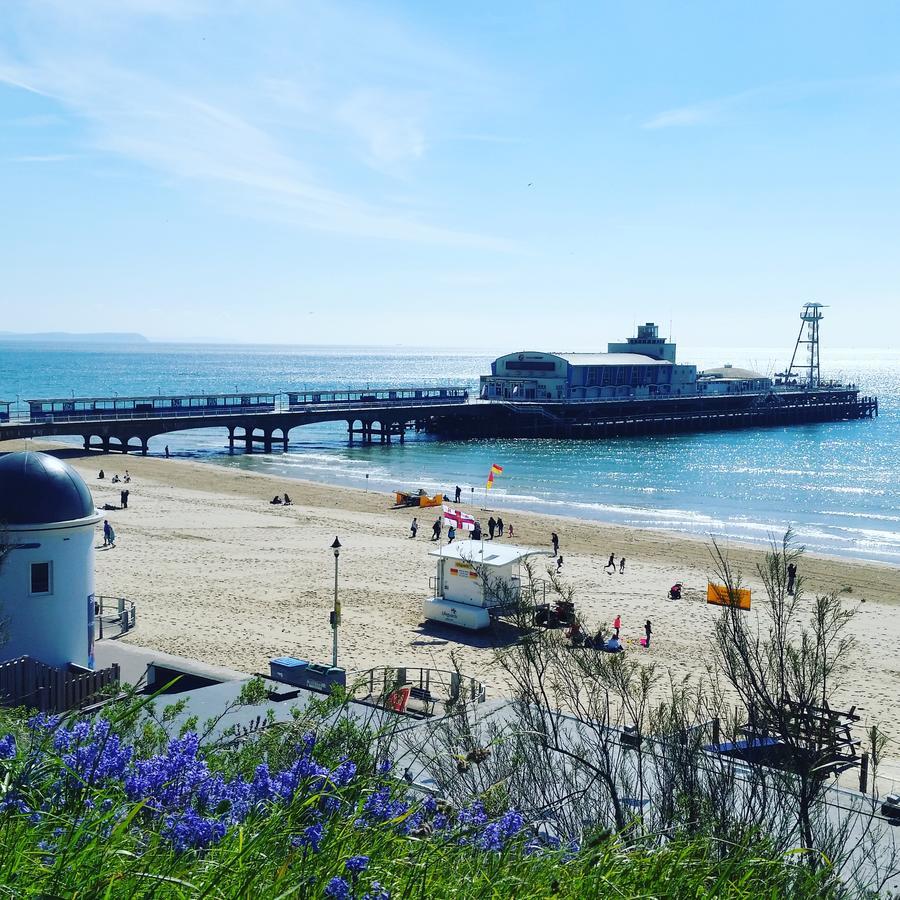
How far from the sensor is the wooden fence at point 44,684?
40.2ft

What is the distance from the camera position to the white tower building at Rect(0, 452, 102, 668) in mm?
13406

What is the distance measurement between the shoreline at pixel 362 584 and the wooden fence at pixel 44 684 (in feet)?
22.0

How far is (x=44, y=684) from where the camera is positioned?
41.7ft

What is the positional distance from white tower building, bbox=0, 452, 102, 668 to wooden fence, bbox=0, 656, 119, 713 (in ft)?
2.33

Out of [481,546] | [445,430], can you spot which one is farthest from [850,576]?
[445,430]

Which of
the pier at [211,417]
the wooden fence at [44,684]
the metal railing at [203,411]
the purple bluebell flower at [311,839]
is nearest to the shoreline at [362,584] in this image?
the wooden fence at [44,684]

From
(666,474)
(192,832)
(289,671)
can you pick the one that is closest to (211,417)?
(666,474)

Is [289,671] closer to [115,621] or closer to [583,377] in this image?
[115,621]

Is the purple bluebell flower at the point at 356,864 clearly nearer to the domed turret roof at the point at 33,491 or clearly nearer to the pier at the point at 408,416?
the domed turret roof at the point at 33,491

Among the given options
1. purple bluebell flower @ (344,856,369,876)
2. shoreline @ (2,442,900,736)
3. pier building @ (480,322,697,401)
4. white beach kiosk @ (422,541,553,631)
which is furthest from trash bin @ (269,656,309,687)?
pier building @ (480,322,697,401)

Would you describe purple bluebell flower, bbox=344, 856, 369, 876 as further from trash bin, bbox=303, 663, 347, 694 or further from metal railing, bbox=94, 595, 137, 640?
metal railing, bbox=94, 595, 137, 640

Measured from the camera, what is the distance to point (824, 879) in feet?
19.1

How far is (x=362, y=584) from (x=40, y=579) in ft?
49.0

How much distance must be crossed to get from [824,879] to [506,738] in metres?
3.04
